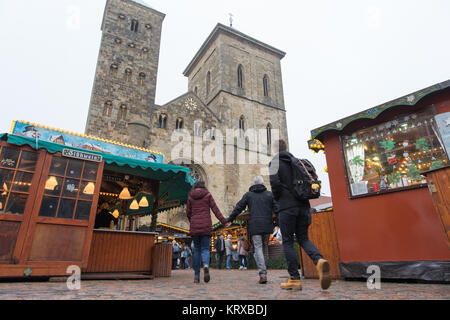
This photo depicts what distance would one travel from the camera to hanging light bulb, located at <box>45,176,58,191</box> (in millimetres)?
5199

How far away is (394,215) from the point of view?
14.6ft

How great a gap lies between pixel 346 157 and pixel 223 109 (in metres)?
19.3

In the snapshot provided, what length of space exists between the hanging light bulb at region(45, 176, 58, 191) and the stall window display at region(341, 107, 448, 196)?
18.6 ft

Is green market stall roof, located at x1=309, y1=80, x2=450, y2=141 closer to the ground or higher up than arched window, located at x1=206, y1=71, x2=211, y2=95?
closer to the ground

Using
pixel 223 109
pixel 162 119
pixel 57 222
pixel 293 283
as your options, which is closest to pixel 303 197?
pixel 293 283

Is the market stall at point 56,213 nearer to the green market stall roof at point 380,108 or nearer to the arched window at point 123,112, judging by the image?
the green market stall roof at point 380,108

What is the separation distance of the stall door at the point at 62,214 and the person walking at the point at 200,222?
216cm

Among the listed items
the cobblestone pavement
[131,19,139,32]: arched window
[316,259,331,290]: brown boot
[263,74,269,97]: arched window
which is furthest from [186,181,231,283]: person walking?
[263,74,269,97]: arched window

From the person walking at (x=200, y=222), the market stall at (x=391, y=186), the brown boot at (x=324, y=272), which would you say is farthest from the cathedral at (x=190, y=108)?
the brown boot at (x=324, y=272)

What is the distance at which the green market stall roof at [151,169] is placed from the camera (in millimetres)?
5139

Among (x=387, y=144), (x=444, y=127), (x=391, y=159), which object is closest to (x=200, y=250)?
(x=391, y=159)

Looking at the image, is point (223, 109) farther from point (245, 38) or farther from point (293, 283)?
point (293, 283)

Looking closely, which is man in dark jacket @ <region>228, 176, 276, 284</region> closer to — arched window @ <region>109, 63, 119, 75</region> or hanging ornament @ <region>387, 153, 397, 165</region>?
hanging ornament @ <region>387, 153, 397, 165</region>

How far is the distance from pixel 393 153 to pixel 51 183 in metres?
6.44
